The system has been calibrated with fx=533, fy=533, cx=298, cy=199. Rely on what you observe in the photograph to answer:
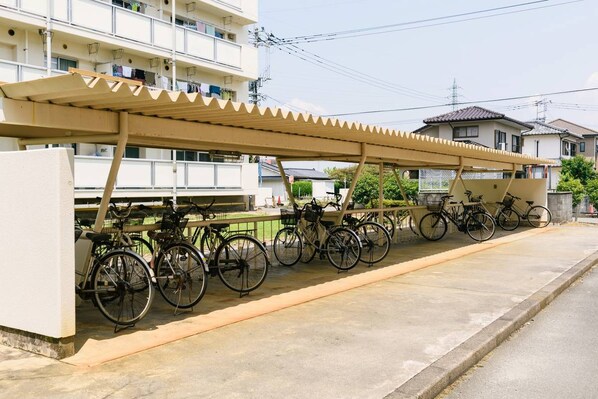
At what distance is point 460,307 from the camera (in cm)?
604

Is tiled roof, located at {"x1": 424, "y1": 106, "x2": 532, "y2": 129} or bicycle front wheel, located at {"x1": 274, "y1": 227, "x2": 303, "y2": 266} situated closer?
bicycle front wheel, located at {"x1": 274, "y1": 227, "x2": 303, "y2": 266}

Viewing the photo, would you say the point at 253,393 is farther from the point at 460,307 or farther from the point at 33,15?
the point at 33,15

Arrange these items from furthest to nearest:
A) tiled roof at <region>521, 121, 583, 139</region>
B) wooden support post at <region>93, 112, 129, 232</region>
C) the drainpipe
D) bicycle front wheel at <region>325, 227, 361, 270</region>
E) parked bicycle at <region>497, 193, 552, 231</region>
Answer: tiled roof at <region>521, 121, 583, 139</region>
parked bicycle at <region>497, 193, 552, 231</region>
the drainpipe
bicycle front wheel at <region>325, 227, 361, 270</region>
wooden support post at <region>93, 112, 129, 232</region>

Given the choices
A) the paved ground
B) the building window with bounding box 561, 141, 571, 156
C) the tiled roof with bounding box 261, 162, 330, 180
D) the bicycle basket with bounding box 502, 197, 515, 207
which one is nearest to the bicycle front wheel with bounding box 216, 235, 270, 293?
the paved ground

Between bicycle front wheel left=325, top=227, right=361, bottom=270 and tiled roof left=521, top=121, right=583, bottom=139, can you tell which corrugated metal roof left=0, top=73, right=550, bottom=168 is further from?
tiled roof left=521, top=121, right=583, bottom=139

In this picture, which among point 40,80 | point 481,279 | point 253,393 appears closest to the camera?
point 253,393

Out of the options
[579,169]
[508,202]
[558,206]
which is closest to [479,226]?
[508,202]

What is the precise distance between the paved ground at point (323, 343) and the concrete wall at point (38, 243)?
338mm

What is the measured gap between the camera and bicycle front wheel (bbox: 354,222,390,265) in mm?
9320

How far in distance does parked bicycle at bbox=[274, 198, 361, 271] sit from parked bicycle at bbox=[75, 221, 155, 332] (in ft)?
12.9

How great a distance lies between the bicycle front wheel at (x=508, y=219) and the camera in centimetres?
1652

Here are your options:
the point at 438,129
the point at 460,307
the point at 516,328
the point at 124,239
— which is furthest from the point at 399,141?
the point at 438,129

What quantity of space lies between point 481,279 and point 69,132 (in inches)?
231

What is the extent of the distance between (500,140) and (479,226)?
25199 millimetres
